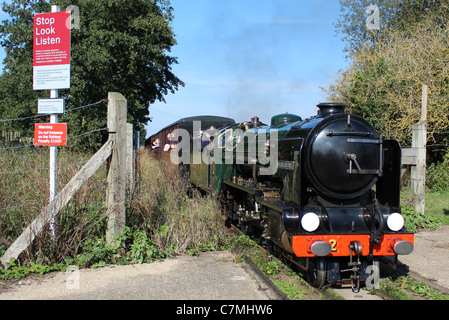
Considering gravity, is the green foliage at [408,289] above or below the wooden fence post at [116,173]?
below

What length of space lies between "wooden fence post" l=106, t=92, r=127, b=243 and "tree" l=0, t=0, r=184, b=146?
14.1 m

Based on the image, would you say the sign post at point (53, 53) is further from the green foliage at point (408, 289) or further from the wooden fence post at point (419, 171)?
the wooden fence post at point (419, 171)

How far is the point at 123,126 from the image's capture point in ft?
19.0

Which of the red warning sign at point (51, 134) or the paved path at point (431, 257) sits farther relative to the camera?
the paved path at point (431, 257)

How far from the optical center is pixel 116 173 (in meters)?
5.72

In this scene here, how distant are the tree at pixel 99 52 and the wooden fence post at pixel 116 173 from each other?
556 inches

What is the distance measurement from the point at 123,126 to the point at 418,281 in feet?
15.1

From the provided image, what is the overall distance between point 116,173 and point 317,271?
3099mm

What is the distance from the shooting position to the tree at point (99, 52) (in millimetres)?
19781

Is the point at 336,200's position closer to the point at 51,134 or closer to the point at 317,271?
the point at 317,271

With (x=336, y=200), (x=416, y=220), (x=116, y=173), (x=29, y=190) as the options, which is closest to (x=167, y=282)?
(x=116, y=173)

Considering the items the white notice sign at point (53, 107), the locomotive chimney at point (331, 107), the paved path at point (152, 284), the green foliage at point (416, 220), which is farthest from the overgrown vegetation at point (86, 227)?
the green foliage at point (416, 220)

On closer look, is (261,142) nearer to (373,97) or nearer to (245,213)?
(245,213)
